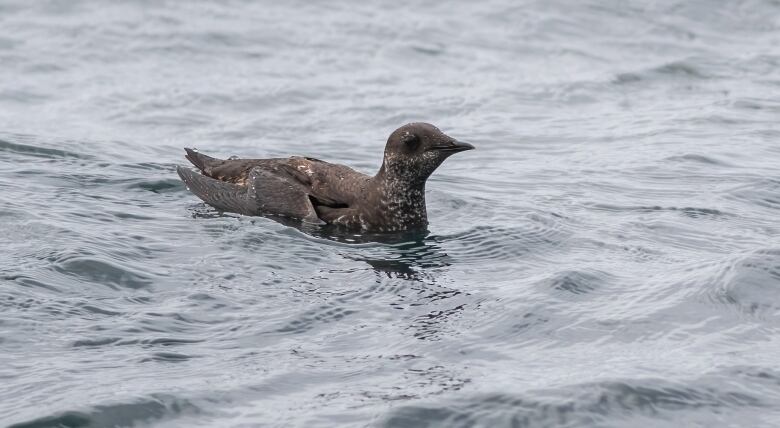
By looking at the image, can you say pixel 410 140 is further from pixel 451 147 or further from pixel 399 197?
pixel 399 197

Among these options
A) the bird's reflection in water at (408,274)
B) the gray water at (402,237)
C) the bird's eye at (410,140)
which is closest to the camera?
the gray water at (402,237)

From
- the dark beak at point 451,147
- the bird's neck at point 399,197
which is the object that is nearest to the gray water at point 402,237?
the bird's neck at point 399,197

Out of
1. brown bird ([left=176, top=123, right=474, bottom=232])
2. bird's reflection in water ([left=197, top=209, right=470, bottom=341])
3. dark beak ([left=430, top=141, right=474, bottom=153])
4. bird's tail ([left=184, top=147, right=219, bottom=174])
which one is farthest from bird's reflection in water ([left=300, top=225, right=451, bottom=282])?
bird's tail ([left=184, top=147, right=219, bottom=174])

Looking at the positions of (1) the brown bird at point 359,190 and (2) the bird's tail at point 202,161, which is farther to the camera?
(2) the bird's tail at point 202,161

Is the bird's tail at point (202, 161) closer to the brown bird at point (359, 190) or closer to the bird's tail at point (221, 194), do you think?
the bird's tail at point (221, 194)

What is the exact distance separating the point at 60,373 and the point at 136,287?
187 centimetres

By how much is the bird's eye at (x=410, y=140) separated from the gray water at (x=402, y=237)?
0.89m

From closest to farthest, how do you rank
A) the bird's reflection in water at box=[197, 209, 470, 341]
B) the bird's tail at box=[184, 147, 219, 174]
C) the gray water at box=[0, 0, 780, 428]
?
1. the gray water at box=[0, 0, 780, 428]
2. the bird's reflection in water at box=[197, 209, 470, 341]
3. the bird's tail at box=[184, 147, 219, 174]

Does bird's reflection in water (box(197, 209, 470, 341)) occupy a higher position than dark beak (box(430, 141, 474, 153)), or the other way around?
dark beak (box(430, 141, 474, 153))

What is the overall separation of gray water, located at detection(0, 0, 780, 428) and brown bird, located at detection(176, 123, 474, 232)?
0.33 m

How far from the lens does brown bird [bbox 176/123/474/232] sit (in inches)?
485

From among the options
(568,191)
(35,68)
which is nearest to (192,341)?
(568,191)

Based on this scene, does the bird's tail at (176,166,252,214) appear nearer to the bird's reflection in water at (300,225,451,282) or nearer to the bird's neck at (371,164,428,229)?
the bird's reflection in water at (300,225,451,282)

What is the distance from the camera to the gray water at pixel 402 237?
8312mm
